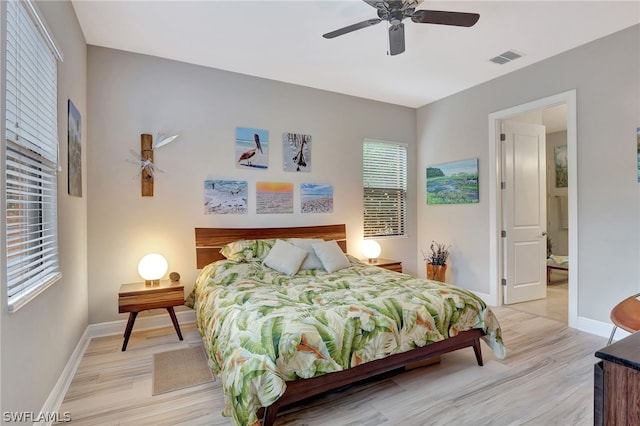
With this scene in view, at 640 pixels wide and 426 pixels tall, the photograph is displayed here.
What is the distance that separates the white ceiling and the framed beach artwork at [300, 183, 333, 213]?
1376 mm

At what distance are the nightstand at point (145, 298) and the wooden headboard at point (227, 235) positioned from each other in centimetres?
50

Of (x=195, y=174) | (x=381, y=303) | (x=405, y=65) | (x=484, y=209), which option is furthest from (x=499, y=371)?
(x=195, y=174)

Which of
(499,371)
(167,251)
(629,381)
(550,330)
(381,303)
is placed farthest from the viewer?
(167,251)

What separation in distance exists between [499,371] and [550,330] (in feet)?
4.20

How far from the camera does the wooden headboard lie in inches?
142

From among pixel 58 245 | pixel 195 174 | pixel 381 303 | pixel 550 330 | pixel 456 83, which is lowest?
pixel 550 330

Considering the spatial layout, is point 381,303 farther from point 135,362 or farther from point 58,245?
point 58,245

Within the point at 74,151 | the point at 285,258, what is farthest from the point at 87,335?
the point at 285,258

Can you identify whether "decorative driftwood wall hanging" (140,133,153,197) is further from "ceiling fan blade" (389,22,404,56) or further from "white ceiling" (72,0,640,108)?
"ceiling fan blade" (389,22,404,56)

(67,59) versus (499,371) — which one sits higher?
(67,59)

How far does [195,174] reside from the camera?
3.64 meters

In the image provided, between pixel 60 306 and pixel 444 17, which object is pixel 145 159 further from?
pixel 444 17

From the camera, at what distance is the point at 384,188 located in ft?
16.2

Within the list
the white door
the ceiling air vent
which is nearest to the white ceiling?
the ceiling air vent
